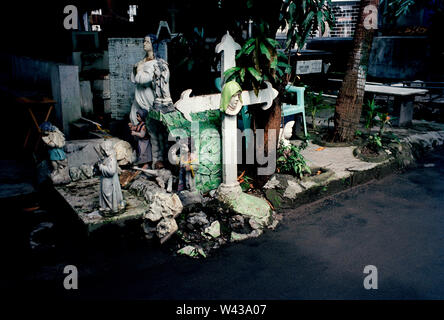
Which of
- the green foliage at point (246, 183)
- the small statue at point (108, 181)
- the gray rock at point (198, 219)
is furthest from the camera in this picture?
the green foliage at point (246, 183)

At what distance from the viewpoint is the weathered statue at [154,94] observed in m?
7.46

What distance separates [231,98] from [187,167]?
1324 millimetres

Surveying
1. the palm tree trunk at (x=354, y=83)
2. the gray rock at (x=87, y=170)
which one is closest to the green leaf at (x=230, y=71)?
the gray rock at (x=87, y=170)

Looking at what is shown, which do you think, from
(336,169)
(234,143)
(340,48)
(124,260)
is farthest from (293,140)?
(340,48)

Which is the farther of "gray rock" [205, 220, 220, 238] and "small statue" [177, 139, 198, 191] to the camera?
"small statue" [177, 139, 198, 191]

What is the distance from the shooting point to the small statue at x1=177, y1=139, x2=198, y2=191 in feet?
21.8

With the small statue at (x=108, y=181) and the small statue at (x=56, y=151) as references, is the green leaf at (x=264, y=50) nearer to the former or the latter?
the small statue at (x=108, y=181)

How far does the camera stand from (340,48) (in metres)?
19.0

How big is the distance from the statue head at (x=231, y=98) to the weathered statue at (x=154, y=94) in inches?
55.3

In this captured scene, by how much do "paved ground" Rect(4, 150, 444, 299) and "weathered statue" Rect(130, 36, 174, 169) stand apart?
2.39 m

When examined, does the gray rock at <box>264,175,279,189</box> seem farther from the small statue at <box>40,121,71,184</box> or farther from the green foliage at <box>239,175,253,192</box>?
the small statue at <box>40,121,71,184</box>

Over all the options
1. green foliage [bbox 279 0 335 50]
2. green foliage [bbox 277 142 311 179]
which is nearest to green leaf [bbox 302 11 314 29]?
green foliage [bbox 279 0 335 50]

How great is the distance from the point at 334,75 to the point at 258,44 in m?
11.4
